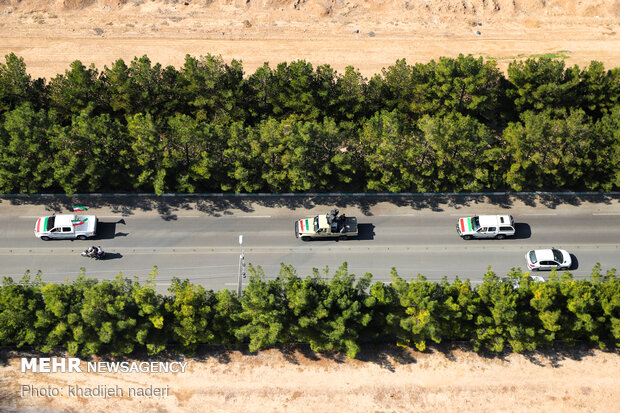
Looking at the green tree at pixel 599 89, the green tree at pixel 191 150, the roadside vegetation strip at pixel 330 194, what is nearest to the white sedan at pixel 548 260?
the roadside vegetation strip at pixel 330 194

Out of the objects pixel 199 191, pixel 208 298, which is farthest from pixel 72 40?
pixel 208 298

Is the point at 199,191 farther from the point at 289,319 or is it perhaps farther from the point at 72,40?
the point at 72,40

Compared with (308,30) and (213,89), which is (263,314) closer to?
(213,89)

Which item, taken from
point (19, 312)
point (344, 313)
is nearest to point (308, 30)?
point (344, 313)

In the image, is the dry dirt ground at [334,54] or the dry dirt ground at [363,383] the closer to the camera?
the dry dirt ground at [363,383]

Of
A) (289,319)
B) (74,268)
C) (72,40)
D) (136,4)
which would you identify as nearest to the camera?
(289,319)

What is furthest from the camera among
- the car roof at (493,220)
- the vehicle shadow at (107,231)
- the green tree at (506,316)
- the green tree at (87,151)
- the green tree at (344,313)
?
the car roof at (493,220)

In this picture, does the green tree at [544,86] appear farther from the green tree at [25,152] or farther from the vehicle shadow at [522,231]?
the green tree at [25,152]
